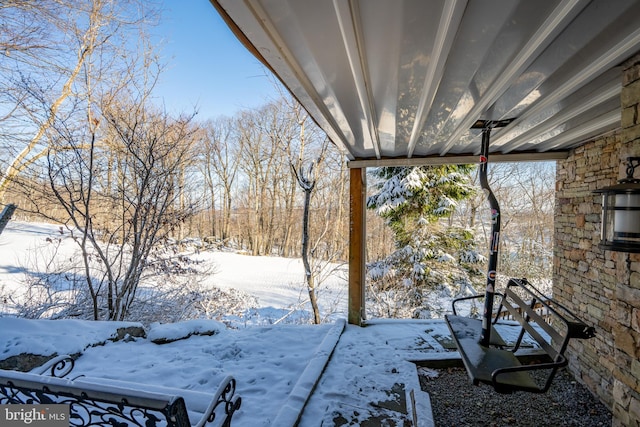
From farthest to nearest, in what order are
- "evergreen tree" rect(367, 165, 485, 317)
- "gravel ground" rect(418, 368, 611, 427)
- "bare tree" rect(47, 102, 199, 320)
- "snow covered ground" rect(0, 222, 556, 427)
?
"evergreen tree" rect(367, 165, 485, 317), "bare tree" rect(47, 102, 199, 320), "gravel ground" rect(418, 368, 611, 427), "snow covered ground" rect(0, 222, 556, 427)

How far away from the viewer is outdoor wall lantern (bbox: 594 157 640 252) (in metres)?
1.38

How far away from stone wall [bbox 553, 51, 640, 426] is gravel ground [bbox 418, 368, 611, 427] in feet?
0.61

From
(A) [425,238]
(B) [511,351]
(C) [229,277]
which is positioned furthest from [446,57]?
(C) [229,277]

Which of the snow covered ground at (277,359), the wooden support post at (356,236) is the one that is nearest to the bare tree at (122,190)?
the snow covered ground at (277,359)

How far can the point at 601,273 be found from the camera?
277cm

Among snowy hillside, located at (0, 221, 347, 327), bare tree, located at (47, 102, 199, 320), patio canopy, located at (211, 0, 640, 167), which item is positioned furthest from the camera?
snowy hillside, located at (0, 221, 347, 327)

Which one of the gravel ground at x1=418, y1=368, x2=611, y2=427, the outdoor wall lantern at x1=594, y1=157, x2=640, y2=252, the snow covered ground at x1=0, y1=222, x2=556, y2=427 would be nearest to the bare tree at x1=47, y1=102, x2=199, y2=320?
the snow covered ground at x1=0, y1=222, x2=556, y2=427

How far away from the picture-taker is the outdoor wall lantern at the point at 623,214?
4.51ft

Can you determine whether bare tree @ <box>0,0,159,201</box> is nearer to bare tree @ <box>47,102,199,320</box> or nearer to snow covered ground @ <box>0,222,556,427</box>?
bare tree @ <box>47,102,199,320</box>

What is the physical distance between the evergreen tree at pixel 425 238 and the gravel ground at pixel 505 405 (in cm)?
315

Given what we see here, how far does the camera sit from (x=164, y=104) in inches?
191

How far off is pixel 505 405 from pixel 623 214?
2.17 meters

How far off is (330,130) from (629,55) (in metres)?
1.82

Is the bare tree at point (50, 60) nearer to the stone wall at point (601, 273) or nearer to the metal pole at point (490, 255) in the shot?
the metal pole at point (490, 255)
